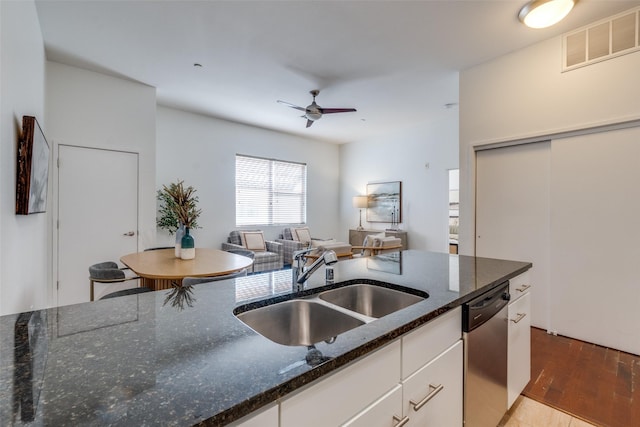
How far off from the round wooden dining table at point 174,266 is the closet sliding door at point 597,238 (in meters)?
3.08

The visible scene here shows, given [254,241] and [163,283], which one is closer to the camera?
[163,283]

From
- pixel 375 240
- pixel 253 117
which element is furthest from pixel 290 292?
pixel 253 117

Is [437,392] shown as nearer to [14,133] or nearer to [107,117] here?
[14,133]

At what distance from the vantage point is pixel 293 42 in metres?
3.06

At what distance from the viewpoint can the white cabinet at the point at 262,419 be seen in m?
0.57

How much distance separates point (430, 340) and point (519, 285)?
1065 millimetres

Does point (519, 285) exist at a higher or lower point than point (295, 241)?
higher

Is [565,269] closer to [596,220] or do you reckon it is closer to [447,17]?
[596,220]

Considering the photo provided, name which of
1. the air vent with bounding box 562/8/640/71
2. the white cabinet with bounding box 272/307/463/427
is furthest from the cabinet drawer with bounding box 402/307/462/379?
the air vent with bounding box 562/8/640/71

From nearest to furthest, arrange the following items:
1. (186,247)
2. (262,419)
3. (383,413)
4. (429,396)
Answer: (262,419), (383,413), (429,396), (186,247)

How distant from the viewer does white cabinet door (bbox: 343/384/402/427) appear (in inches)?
31.7

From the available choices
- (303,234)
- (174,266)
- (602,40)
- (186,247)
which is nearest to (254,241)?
(303,234)

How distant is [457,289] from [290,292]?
76 cm

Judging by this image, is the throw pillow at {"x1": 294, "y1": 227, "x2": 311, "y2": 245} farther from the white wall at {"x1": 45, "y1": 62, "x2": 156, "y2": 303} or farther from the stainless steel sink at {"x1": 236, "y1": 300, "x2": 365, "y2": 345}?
the stainless steel sink at {"x1": 236, "y1": 300, "x2": 365, "y2": 345}
